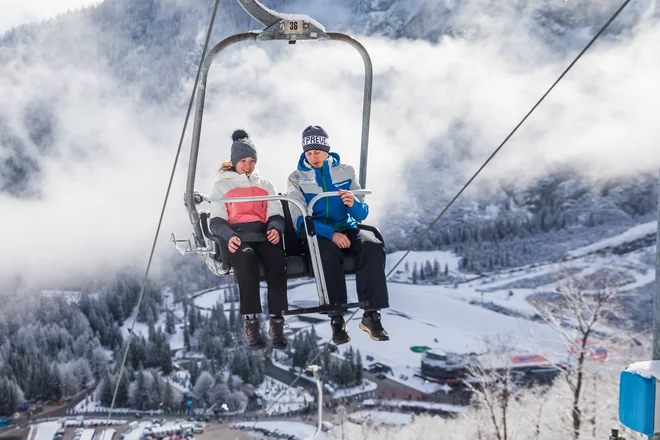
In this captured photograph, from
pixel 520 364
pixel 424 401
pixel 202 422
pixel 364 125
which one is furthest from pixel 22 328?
pixel 364 125

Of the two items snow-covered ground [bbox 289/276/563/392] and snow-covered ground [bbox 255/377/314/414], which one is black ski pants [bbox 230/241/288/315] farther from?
snow-covered ground [bbox 289/276/563/392]

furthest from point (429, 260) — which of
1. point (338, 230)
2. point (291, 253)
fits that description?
point (338, 230)

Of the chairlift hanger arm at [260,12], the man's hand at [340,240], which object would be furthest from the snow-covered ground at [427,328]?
the chairlift hanger arm at [260,12]

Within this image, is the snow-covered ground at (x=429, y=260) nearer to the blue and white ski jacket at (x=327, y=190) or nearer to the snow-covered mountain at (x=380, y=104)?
the snow-covered mountain at (x=380, y=104)

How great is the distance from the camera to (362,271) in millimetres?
4074

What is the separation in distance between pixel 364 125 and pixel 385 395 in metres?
49.0

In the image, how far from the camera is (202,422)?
54.2 meters

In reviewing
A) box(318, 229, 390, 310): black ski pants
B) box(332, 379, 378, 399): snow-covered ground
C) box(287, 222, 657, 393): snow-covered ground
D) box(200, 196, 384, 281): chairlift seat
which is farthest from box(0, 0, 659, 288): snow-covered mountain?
box(318, 229, 390, 310): black ski pants

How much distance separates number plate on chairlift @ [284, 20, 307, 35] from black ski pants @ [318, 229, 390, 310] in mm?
1232

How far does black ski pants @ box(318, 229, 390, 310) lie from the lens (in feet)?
13.0

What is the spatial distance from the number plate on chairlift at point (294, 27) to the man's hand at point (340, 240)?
1.22m

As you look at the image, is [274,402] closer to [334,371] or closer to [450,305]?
[334,371]

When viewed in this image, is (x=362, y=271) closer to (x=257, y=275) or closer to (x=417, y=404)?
(x=257, y=275)

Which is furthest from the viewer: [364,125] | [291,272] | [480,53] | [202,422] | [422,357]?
[480,53]
